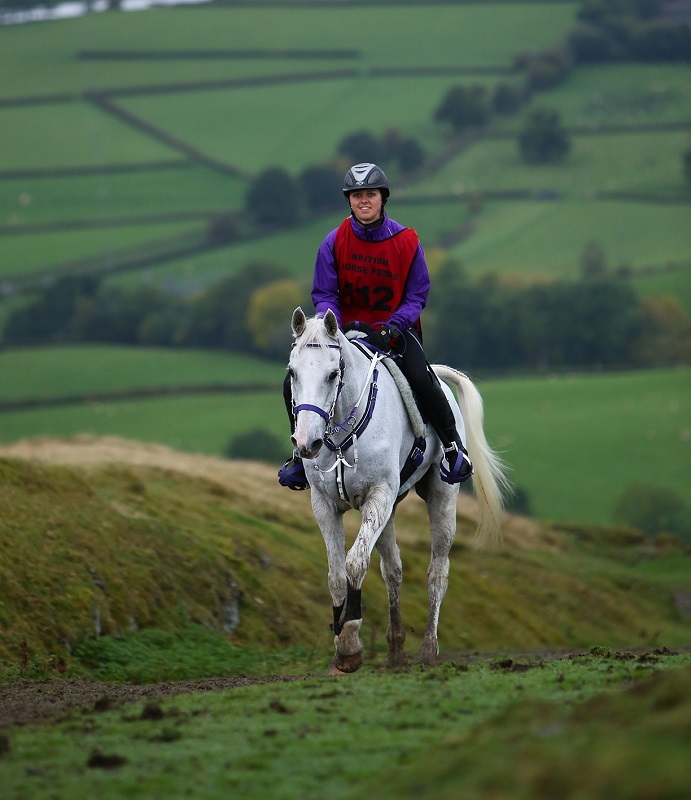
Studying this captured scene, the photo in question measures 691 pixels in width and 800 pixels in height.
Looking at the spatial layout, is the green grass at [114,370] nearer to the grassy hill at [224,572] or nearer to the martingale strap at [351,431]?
the grassy hill at [224,572]

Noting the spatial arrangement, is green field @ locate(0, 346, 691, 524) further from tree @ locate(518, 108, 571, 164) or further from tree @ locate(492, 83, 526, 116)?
tree @ locate(492, 83, 526, 116)

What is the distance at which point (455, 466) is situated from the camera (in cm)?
1407

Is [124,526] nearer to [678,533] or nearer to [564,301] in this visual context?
[678,533]

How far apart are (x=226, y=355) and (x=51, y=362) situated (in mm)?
15533

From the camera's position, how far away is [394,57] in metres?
158

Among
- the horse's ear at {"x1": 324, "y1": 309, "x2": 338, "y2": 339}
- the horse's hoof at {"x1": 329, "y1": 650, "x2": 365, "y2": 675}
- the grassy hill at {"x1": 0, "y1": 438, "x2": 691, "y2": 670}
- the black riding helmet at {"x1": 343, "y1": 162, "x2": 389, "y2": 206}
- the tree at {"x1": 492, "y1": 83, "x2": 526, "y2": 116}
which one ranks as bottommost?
the grassy hill at {"x1": 0, "y1": 438, "x2": 691, "y2": 670}

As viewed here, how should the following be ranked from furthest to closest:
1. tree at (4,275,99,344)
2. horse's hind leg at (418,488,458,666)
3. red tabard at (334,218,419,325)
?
tree at (4,275,99,344) → horse's hind leg at (418,488,458,666) → red tabard at (334,218,419,325)

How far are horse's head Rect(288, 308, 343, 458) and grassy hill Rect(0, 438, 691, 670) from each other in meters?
6.56

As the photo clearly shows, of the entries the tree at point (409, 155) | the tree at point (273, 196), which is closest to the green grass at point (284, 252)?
the tree at point (273, 196)

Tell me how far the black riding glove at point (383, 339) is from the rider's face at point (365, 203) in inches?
48.3

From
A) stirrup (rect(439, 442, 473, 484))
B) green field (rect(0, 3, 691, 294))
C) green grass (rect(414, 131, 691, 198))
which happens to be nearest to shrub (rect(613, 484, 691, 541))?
green field (rect(0, 3, 691, 294))

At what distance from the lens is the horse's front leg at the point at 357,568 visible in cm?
1212

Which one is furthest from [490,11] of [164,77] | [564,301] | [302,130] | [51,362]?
[51,362]

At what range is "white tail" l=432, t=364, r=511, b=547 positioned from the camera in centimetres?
1566
